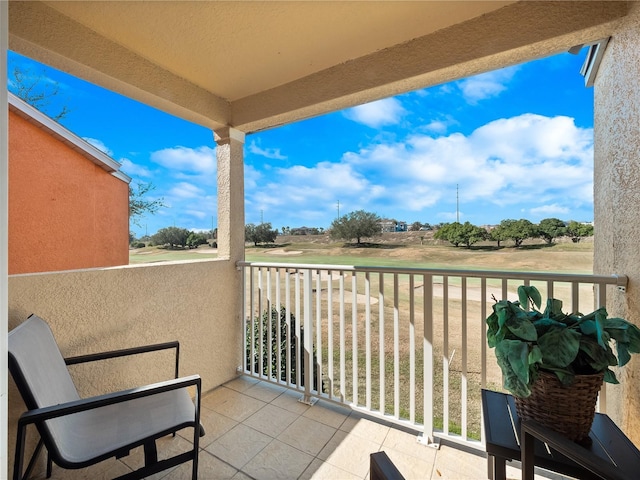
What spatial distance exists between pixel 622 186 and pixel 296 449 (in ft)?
8.07

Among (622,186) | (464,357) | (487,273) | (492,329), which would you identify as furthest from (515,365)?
(622,186)

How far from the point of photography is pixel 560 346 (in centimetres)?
98

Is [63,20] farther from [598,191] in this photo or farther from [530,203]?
[530,203]

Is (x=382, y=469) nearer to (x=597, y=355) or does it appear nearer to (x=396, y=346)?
(x=597, y=355)

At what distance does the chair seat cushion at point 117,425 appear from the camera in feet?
4.28

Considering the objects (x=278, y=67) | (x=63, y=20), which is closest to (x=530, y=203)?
(x=278, y=67)

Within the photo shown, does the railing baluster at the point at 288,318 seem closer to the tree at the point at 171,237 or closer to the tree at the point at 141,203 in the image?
the tree at the point at 171,237

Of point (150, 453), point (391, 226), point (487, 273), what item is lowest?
point (150, 453)

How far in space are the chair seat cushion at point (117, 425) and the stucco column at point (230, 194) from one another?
1.42m

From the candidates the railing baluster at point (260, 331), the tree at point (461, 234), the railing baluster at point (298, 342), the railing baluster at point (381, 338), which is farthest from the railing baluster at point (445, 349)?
the railing baluster at point (260, 331)

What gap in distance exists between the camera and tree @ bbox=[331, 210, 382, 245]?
409 cm

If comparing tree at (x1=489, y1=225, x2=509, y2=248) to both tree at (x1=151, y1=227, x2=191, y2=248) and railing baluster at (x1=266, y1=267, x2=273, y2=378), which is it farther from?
tree at (x1=151, y1=227, x2=191, y2=248)

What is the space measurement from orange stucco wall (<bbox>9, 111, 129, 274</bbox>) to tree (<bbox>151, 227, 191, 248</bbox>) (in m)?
0.87

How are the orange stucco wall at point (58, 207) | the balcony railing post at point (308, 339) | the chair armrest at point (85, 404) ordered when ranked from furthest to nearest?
the orange stucco wall at point (58, 207) → the balcony railing post at point (308, 339) → the chair armrest at point (85, 404)
